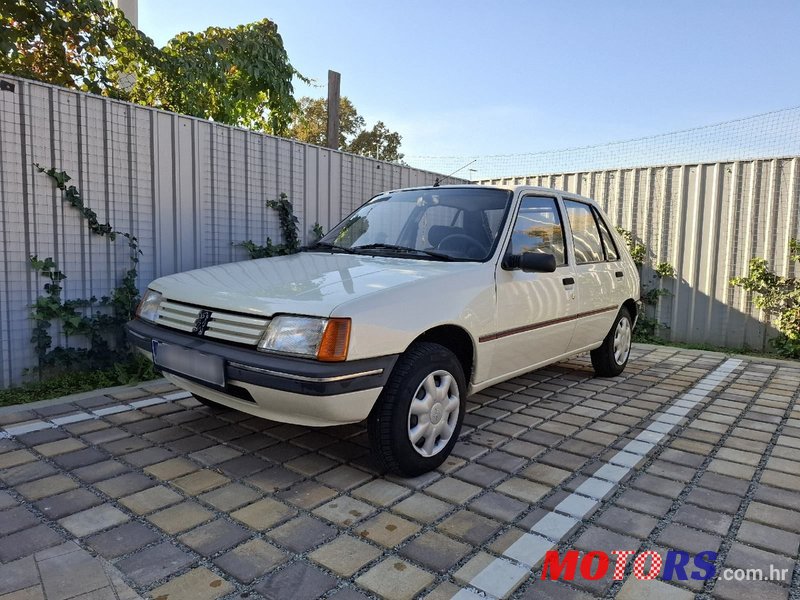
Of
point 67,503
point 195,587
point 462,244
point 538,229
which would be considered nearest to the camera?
point 195,587

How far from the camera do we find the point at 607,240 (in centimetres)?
509

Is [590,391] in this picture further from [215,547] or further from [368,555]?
[215,547]

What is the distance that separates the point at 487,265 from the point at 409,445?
122cm

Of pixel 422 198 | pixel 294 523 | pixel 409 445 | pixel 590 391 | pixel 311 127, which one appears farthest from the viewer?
pixel 311 127

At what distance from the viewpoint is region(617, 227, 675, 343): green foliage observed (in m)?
7.75

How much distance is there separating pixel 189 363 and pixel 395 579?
1556 millimetres

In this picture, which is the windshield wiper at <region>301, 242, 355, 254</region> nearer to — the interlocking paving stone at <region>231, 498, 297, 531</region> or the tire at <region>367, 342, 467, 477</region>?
the tire at <region>367, 342, 467, 477</region>

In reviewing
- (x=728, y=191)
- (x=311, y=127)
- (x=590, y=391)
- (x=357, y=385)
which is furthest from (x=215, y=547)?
(x=311, y=127)

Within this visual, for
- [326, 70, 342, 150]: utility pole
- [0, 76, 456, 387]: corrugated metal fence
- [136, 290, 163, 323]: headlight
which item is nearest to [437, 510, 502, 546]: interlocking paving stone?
[136, 290, 163, 323]: headlight

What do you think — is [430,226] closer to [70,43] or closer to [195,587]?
[195,587]

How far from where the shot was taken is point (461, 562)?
2176mm

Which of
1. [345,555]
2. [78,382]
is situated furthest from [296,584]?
[78,382]

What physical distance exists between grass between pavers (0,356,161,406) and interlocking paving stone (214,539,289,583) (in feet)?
7.43

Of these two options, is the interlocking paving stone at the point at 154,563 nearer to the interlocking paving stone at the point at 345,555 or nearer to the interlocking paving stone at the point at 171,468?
the interlocking paving stone at the point at 345,555
